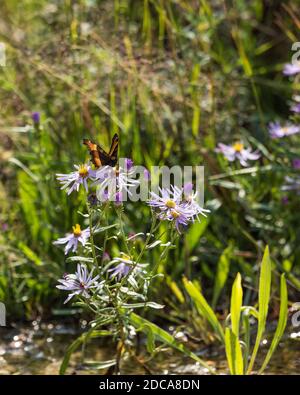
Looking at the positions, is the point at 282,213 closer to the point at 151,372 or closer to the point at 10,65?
the point at 151,372

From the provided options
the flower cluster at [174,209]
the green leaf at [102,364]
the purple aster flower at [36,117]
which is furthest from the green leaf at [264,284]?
the purple aster flower at [36,117]

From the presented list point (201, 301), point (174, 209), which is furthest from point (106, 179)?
point (201, 301)

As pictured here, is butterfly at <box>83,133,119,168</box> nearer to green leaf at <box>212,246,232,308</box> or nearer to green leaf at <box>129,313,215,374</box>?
green leaf at <box>129,313,215,374</box>

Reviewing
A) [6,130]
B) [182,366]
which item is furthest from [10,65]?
[182,366]

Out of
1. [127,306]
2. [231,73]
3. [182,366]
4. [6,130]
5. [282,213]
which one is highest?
[231,73]

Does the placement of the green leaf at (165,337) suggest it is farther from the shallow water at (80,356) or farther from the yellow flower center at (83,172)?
the yellow flower center at (83,172)
